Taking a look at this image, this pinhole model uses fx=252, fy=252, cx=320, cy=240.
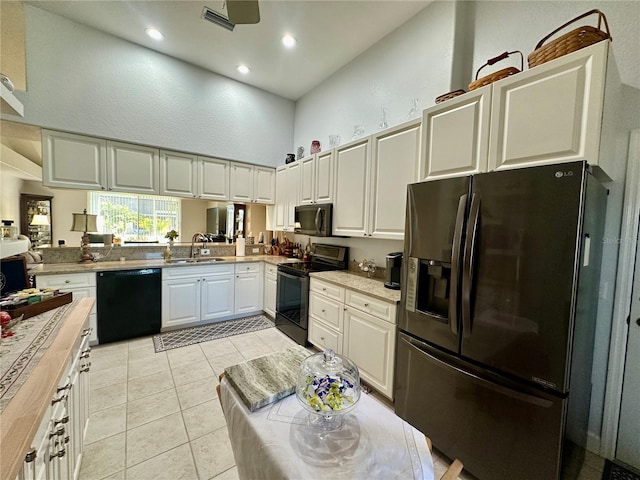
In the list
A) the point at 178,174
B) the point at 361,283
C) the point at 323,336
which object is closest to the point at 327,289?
the point at 361,283

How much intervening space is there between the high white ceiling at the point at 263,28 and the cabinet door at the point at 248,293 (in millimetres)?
3108

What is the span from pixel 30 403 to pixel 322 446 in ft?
3.10

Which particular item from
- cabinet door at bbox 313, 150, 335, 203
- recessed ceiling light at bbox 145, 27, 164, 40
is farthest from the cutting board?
recessed ceiling light at bbox 145, 27, 164, 40

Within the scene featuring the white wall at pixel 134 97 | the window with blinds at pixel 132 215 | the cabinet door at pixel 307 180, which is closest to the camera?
the white wall at pixel 134 97

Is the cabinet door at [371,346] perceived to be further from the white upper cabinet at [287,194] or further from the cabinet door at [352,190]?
the white upper cabinet at [287,194]

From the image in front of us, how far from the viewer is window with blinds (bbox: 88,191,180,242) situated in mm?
6402

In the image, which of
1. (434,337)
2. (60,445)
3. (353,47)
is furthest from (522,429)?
(353,47)

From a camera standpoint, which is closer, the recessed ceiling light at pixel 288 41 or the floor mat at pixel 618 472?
the floor mat at pixel 618 472

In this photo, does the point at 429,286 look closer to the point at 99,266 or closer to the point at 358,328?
the point at 358,328

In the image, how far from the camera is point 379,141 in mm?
2590

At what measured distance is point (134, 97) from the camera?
329cm

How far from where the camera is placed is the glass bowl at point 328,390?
90 cm

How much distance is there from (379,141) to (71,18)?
12.4 ft

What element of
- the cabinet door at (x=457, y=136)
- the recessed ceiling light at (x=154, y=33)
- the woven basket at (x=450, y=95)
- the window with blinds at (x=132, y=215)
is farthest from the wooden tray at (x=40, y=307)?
the window with blinds at (x=132, y=215)
